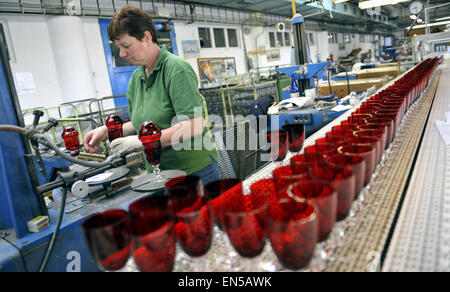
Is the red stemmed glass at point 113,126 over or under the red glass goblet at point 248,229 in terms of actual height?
over

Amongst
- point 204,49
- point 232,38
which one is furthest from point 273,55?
point 204,49

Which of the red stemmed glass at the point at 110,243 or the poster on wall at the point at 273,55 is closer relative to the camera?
the red stemmed glass at the point at 110,243

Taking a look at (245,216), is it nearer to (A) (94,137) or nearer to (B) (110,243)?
(B) (110,243)

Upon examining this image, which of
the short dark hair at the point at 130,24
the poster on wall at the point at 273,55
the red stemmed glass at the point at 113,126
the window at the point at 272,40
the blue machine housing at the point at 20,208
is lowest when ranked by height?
the blue machine housing at the point at 20,208

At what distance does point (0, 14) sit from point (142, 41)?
5.62 meters

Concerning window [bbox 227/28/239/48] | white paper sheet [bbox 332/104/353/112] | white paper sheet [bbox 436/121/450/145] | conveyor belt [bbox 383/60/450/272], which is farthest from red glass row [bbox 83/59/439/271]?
window [bbox 227/28/239/48]

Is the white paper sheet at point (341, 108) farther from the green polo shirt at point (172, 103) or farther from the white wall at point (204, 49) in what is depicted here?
the white wall at point (204, 49)

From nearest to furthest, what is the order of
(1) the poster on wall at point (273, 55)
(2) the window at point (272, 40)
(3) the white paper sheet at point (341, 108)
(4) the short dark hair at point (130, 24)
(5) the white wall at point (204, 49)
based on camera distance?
(4) the short dark hair at point (130, 24) < (3) the white paper sheet at point (341, 108) < (5) the white wall at point (204, 49) < (1) the poster on wall at point (273, 55) < (2) the window at point (272, 40)

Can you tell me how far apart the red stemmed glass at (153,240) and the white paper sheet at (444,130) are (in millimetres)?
951

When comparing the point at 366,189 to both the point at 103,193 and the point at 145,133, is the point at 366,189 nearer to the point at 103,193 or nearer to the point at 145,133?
the point at 145,133

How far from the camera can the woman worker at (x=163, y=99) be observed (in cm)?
129

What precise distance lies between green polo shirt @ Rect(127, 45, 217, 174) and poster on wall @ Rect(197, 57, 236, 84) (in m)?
7.52

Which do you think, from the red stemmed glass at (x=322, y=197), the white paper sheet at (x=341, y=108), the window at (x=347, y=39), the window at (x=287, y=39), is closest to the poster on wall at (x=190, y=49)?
the window at (x=287, y=39)

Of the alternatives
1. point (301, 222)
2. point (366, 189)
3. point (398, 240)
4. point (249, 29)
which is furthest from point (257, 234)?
point (249, 29)
